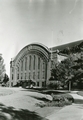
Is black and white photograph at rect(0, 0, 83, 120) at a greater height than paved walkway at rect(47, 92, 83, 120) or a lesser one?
greater

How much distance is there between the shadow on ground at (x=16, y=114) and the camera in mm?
2436

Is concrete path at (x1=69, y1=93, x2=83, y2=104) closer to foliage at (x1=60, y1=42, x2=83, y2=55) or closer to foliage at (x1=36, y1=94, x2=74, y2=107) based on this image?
foliage at (x1=36, y1=94, x2=74, y2=107)

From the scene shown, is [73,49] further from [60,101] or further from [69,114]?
[69,114]

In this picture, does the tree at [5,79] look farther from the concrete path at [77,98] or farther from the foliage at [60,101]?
the concrete path at [77,98]

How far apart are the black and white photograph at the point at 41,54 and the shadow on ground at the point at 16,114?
0.03 m

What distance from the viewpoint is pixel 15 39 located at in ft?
10.2

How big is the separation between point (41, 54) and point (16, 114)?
4.33 feet

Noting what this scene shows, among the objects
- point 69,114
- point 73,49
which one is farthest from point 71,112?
point 73,49

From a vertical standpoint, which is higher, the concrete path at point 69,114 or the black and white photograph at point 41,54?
the black and white photograph at point 41,54

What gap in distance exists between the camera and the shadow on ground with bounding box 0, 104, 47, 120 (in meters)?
2.44

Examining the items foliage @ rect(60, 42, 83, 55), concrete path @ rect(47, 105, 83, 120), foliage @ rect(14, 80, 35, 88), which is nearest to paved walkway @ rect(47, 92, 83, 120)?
concrete path @ rect(47, 105, 83, 120)

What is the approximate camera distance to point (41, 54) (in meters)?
3.25

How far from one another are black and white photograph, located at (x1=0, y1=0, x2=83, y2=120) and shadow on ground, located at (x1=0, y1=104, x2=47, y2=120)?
26 mm

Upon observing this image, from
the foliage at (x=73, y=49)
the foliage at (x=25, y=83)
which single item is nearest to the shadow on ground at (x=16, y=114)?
the foliage at (x=25, y=83)
